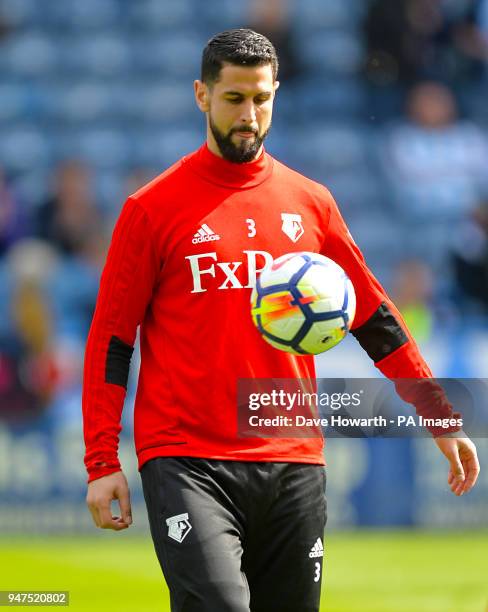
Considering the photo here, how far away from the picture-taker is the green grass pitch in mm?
6938

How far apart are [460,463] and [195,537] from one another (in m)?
0.99

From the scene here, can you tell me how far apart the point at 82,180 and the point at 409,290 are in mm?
3304

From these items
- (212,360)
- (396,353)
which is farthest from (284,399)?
(396,353)

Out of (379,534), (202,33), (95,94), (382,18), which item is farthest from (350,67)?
(379,534)

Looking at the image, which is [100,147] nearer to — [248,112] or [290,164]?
[290,164]

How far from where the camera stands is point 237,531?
3.60m

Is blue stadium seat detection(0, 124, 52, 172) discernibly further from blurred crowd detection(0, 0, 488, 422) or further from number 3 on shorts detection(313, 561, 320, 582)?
number 3 on shorts detection(313, 561, 320, 582)

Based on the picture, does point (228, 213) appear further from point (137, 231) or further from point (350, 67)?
point (350, 67)

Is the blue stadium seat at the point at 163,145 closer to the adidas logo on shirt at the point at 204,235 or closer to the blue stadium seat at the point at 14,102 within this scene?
the blue stadium seat at the point at 14,102

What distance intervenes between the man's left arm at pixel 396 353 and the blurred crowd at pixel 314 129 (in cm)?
710

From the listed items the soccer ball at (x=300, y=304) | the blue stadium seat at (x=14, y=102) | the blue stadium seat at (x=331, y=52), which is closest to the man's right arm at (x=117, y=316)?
the soccer ball at (x=300, y=304)

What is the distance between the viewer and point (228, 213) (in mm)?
3816

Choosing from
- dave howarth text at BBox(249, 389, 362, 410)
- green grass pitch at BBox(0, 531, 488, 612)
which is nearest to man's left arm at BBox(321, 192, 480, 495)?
dave howarth text at BBox(249, 389, 362, 410)

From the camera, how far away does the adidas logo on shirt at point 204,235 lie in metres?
3.74
